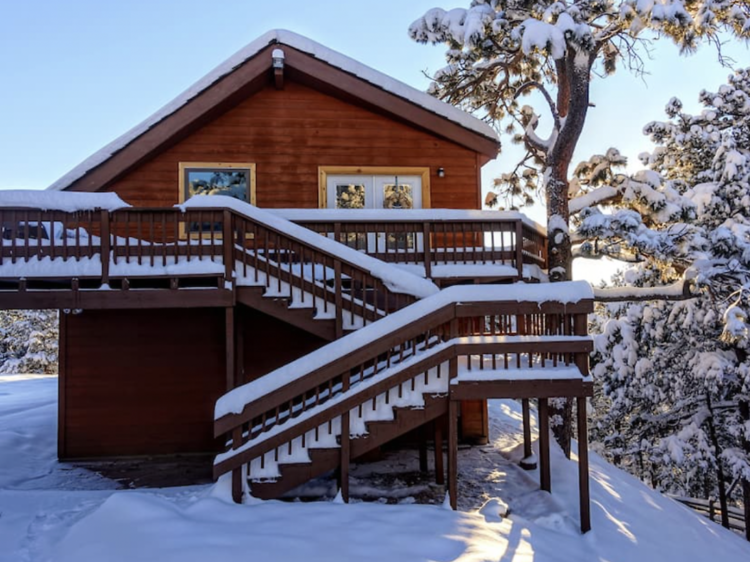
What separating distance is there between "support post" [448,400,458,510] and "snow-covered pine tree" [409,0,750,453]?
4490 millimetres

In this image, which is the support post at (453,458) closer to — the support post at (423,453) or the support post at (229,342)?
the support post at (423,453)

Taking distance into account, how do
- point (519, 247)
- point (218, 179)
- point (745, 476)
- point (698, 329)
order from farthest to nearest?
point (698, 329)
point (745, 476)
point (218, 179)
point (519, 247)

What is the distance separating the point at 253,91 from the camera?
32.0ft

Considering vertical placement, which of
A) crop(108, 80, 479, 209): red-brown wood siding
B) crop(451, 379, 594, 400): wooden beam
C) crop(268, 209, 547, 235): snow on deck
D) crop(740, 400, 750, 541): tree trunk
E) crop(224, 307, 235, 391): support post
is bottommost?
crop(740, 400, 750, 541): tree trunk

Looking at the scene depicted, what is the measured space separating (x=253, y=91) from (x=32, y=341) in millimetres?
23451

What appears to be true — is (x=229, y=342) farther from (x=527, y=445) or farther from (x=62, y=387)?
(x=527, y=445)

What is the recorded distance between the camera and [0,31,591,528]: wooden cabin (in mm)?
6016

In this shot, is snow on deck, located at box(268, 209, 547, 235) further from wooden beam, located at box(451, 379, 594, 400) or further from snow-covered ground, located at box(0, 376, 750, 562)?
snow-covered ground, located at box(0, 376, 750, 562)

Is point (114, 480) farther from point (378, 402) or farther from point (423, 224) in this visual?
point (423, 224)

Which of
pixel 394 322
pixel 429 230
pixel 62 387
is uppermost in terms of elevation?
pixel 429 230

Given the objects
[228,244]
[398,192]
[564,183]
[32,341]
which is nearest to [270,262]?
[228,244]

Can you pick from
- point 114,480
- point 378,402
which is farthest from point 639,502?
point 114,480

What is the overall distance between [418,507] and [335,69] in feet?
24.6

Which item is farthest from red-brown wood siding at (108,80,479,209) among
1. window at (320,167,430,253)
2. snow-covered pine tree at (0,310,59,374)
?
snow-covered pine tree at (0,310,59,374)
